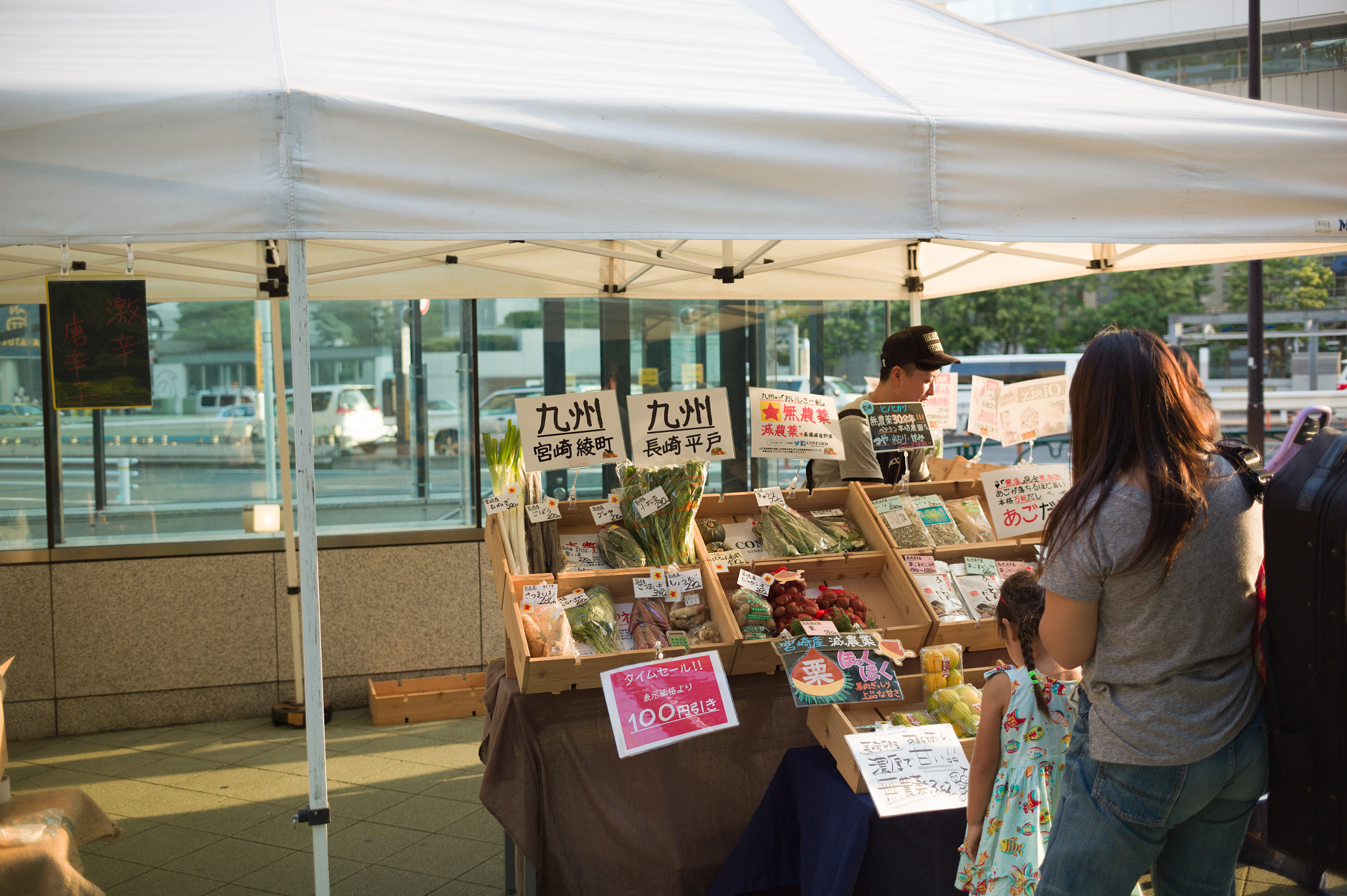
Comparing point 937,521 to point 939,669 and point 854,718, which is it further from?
point 854,718

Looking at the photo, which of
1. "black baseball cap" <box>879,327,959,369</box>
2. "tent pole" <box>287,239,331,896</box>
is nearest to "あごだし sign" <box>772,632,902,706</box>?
"tent pole" <box>287,239,331,896</box>

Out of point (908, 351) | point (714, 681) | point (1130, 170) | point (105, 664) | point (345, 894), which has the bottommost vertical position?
point (345, 894)

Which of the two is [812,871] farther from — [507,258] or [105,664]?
[105,664]

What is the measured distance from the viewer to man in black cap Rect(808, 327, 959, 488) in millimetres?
3934

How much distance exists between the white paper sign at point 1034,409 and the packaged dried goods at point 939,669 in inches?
66.1

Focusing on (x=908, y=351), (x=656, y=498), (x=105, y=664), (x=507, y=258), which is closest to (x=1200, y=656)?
(x=656, y=498)

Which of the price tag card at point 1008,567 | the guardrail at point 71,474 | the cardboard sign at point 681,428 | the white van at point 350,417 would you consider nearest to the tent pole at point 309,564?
the cardboard sign at point 681,428

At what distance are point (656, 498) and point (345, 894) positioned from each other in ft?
6.00

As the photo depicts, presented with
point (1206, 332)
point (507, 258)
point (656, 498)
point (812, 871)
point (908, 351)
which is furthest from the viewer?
point (1206, 332)

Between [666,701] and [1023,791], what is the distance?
95 centimetres

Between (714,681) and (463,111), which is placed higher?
(463,111)

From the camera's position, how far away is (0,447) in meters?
5.39

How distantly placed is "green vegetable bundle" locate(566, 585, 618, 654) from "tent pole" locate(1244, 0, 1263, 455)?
9.53 m

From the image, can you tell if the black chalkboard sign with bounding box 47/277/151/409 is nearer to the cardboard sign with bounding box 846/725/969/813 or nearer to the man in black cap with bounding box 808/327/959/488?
the cardboard sign with bounding box 846/725/969/813
